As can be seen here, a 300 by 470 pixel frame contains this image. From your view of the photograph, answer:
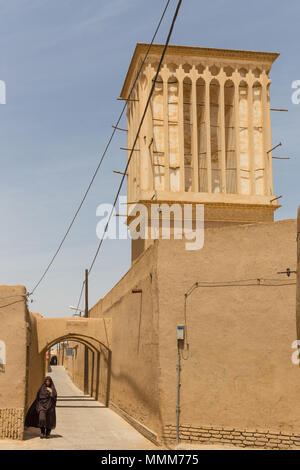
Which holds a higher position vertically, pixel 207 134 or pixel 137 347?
pixel 207 134

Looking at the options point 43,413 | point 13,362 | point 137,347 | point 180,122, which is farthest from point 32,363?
point 180,122

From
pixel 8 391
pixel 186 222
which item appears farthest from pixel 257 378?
pixel 186 222

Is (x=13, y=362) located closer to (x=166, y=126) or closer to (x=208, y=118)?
(x=166, y=126)

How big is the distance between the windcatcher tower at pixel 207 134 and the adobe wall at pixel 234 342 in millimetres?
11956

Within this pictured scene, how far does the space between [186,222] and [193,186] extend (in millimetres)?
1803

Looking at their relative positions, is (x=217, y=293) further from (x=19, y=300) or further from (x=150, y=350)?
(x=19, y=300)

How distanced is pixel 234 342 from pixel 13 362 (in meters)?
5.24

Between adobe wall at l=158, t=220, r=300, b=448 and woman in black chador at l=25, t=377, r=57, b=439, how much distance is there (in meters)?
3.11

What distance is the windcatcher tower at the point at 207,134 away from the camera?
26.2 metres

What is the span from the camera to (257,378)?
1273 cm

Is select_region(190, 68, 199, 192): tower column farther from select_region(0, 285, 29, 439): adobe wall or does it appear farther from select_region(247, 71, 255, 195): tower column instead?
select_region(0, 285, 29, 439): adobe wall

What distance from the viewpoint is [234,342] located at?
514 inches

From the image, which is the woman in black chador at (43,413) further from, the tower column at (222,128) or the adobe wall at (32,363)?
the tower column at (222,128)
